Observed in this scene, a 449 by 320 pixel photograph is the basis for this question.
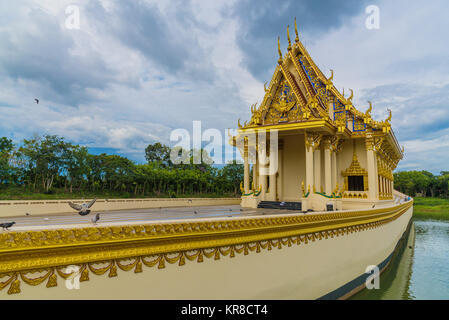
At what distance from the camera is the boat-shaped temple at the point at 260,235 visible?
103 inches

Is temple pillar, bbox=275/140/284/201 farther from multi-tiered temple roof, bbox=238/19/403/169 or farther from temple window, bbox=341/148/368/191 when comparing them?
temple window, bbox=341/148/368/191

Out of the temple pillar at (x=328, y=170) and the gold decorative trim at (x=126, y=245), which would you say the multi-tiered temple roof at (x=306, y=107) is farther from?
the gold decorative trim at (x=126, y=245)

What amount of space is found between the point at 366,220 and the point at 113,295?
7520 millimetres

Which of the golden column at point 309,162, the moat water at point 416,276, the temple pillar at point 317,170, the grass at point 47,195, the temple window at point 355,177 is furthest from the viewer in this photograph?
the grass at point 47,195

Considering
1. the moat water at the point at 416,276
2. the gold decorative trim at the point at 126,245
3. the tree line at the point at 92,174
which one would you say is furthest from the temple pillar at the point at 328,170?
the tree line at the point at 92,174

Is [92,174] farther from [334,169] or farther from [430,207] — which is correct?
[430,207]

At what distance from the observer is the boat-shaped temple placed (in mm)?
2627

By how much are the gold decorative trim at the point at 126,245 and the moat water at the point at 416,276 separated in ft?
15.6

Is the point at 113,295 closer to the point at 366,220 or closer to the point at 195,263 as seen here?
the point at 195,263

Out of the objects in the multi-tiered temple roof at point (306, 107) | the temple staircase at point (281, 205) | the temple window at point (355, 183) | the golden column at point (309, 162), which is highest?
the multi-tiered temple roof at point (306, 107)

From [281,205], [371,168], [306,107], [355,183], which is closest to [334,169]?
[355,183]

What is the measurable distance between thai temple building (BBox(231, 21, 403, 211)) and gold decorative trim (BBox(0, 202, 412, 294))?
5.37m

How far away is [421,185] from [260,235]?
64.0 metres
